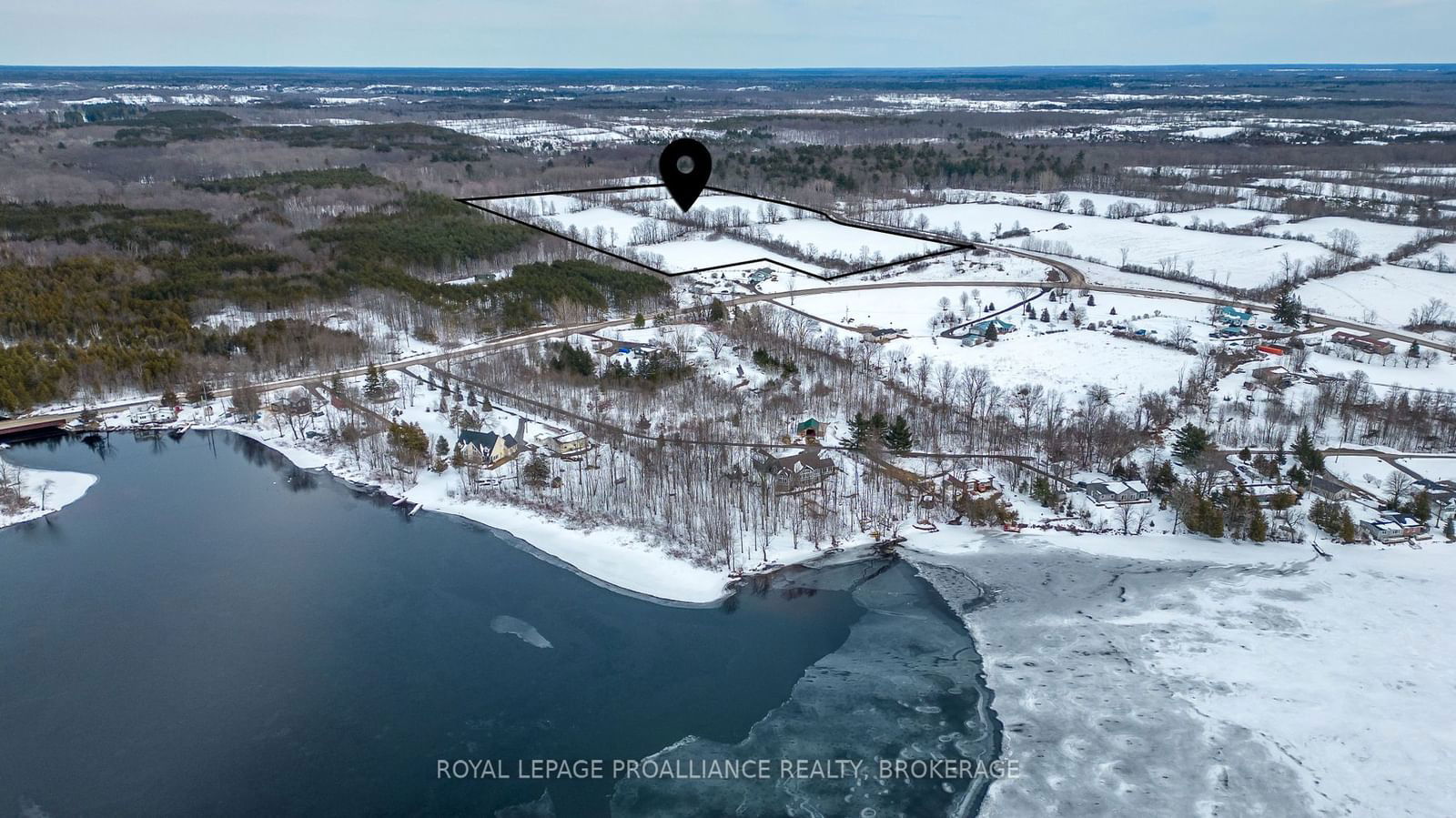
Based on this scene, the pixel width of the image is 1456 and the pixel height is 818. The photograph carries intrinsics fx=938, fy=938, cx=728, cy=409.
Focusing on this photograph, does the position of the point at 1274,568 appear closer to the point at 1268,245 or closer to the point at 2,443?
the point at 2,443

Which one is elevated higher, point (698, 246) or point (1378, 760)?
point (698, 246)

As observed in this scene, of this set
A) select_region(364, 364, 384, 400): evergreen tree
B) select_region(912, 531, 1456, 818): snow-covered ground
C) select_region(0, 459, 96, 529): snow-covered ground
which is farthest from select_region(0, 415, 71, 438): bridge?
select_region(912, 531, 1456, 818): snow-covered ground

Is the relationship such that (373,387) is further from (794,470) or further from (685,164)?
(685,164)

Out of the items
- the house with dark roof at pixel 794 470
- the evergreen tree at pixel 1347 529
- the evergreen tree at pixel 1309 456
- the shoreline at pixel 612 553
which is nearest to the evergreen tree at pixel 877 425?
the house with dark roof at pixel 794 470

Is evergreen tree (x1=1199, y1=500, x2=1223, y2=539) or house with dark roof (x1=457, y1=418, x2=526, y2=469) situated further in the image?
house with dark roof (x1=457, y1=418, x2=526, y2=469)

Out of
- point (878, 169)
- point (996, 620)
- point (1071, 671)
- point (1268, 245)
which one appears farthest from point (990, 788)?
point (878, 169)

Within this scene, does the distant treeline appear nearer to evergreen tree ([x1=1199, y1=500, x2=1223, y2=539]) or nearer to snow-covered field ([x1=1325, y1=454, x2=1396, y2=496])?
evergreen tree ([x1=1199, y1=500, x2=1223, y2=539])
